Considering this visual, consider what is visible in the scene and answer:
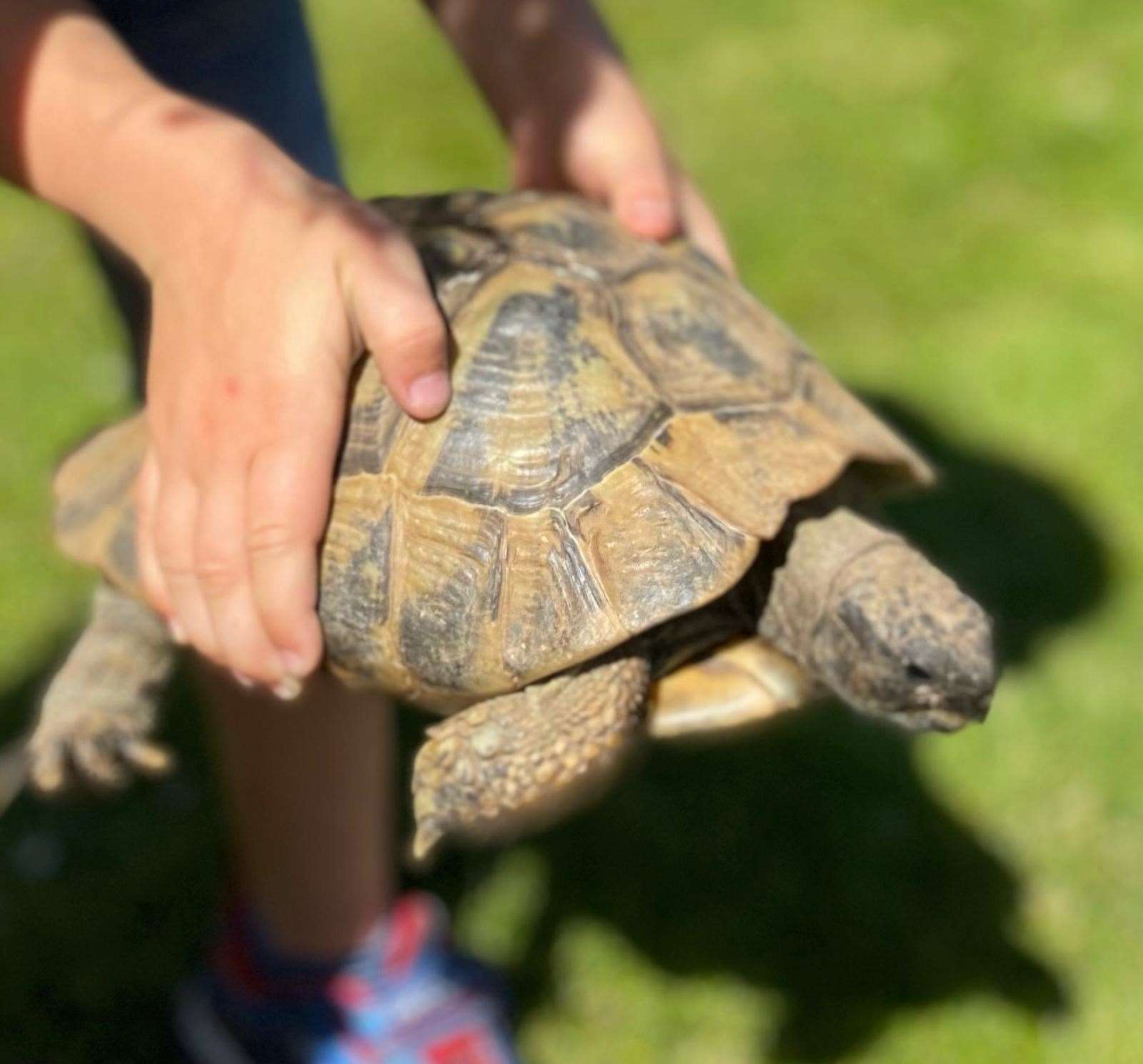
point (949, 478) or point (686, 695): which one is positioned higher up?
point (686, 695)

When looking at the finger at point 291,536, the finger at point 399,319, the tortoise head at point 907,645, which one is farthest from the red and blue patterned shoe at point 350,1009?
the finger at point 399,319

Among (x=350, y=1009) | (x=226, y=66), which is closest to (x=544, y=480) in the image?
(x=226, y=66)

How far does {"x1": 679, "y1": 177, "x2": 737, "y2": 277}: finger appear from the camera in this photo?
2018 millimetres

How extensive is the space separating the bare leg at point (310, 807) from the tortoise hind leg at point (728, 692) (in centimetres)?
58

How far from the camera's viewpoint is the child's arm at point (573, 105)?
193 cm

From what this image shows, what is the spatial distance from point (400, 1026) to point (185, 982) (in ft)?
1.35

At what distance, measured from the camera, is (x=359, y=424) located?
63.0 inches

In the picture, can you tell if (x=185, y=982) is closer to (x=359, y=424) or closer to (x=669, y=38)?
(x=359, y=424)

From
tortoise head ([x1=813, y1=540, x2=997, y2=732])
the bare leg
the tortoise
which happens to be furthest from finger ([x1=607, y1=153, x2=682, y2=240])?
the bare leg

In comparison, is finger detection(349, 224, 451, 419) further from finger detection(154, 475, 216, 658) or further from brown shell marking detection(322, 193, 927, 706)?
finger detection(154, 475, 216, 658)

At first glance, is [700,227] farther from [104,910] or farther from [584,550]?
[104,910]

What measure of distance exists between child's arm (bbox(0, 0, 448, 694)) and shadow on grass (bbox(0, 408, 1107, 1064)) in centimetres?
116

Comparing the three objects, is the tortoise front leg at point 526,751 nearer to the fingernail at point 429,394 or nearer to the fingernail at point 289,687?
the fingernail at point 289,687

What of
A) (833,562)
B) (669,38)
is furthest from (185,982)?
(669,38)
